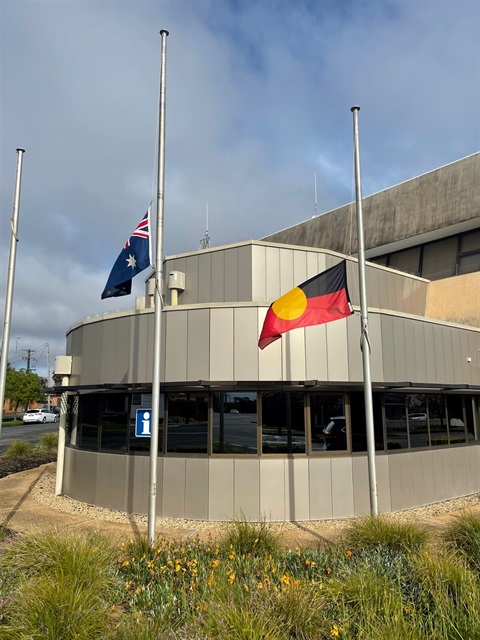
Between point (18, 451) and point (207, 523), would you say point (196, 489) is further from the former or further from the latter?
point (18, 451)

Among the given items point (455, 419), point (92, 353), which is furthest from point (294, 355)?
point (455, 419)

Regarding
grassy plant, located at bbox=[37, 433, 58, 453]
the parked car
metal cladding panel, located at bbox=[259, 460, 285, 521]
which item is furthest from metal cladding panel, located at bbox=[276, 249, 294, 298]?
grassy plant, located at bbox=[37, 433, 58, 453]

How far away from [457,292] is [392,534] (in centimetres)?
1072

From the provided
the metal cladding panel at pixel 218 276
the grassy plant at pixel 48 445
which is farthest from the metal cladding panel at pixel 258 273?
the grassy plant at pixel 48 445

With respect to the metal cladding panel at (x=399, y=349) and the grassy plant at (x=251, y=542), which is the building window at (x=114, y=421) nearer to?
the grassy plant at (x=251, y=542)

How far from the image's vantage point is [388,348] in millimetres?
11383

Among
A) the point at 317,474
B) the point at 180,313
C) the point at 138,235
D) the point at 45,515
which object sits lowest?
the point at 45,515

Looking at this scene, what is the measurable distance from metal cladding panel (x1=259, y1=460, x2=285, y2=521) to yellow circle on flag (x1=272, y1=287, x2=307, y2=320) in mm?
3189

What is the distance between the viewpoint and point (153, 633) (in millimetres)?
4574

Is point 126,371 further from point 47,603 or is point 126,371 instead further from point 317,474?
point 47,603

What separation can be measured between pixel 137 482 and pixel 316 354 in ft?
15.8

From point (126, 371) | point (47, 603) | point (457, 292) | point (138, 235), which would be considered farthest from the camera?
point (457, 292)

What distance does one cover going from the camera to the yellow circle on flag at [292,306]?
9.16m

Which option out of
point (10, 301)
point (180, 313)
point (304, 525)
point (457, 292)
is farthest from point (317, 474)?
point (457, 292)
